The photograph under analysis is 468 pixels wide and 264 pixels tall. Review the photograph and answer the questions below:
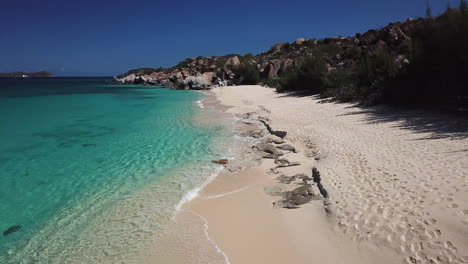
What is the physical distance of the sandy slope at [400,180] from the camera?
4.44 m

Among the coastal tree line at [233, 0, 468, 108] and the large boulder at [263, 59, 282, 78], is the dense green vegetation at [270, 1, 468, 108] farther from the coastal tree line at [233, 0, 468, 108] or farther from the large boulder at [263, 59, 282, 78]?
the large boulder at [263, 59, 282, 78]

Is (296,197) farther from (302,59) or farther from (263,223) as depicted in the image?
(302,59)

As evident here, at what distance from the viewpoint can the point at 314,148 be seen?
396 inches

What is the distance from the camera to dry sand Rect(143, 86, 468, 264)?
14.8 feet

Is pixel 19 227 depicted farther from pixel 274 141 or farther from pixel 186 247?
pixel 274 141

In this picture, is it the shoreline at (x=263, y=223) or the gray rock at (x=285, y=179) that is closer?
the shoreline at (x=263, y=223)

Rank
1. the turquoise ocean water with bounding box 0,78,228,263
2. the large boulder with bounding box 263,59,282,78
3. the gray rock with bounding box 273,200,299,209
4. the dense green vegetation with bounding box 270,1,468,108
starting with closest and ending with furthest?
1. the turquoise ocean water with bounding box 0,78,228,263
2. the gray rock with bounding box 273,200,299,209
3. the dense green vegetation with bounding box 270,1,468,108
4. the large boulder with bounding box 263,59,282,78

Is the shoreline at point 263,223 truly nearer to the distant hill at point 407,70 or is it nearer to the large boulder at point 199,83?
the distant hill at point 407,70

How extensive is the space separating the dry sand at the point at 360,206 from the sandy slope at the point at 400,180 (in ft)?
0.06

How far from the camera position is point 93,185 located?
8656 mm

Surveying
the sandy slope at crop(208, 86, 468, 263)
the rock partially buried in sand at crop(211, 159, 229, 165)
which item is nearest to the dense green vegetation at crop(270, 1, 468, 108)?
the sandy slope at crop(208, 86, 468, 263)

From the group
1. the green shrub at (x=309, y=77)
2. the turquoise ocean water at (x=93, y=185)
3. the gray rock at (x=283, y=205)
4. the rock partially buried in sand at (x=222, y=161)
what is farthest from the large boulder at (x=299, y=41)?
the gray rock at (x=283, y=205)

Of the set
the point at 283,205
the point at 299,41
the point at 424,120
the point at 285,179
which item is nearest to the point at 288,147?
the point at 285,179

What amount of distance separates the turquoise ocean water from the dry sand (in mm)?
1268
